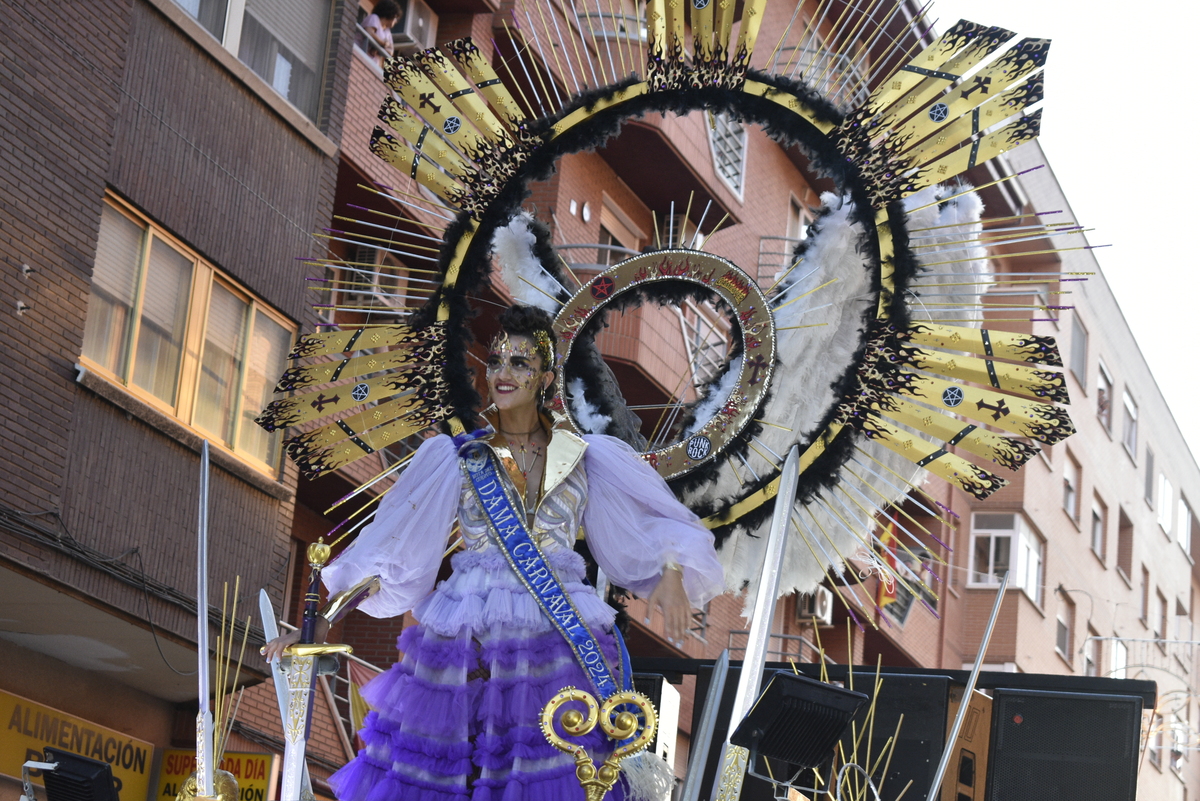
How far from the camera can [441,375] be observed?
8062 millimetres

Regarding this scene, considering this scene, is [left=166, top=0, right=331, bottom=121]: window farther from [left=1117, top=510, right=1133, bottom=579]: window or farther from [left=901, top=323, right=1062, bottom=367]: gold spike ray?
[left=1117, top=510, right=1133, bottom=579]: window

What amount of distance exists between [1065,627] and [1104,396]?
514cm

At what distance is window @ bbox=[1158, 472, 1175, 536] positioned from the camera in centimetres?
4050

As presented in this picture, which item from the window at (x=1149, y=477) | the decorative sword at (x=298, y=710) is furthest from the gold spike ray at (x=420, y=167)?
the window at (x=1149, y=477)

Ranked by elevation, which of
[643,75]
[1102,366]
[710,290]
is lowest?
[710,290]

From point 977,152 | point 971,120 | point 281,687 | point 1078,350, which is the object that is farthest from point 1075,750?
point 1078,350

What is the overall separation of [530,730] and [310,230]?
9.47 meters

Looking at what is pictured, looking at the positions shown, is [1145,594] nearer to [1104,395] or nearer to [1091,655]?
[1091,655]

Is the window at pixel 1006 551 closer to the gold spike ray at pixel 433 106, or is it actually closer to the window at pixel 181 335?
the window at pixel 181 335

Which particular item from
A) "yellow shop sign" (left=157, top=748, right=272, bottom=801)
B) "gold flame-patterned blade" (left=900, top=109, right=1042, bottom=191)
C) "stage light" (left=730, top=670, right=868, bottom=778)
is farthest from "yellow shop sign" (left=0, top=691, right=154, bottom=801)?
"stage light" (left=730, top=670, right=868, bottom=778)

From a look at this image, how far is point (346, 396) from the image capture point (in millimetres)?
8109

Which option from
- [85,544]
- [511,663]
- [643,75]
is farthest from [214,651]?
[511,663]

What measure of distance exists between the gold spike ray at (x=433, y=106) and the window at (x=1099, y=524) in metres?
29.0

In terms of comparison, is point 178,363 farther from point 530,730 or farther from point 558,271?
point 530,730
